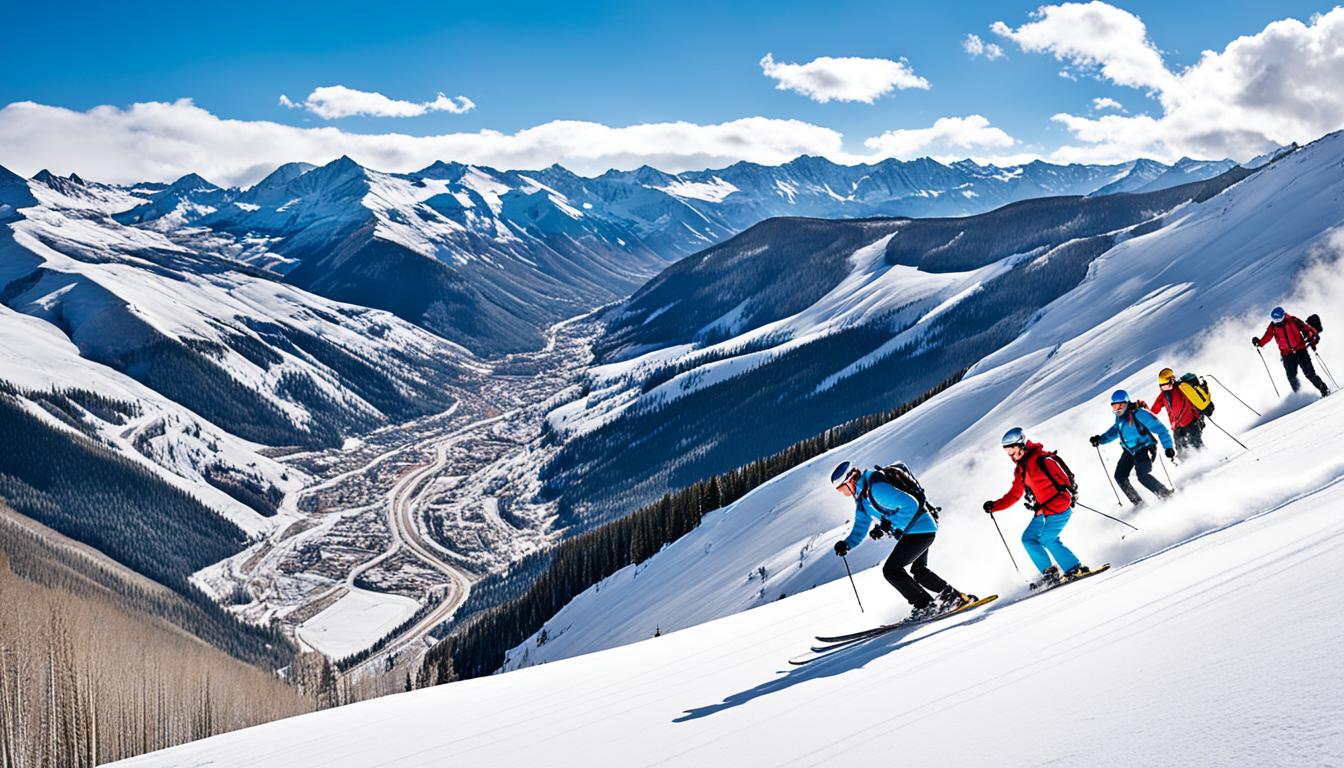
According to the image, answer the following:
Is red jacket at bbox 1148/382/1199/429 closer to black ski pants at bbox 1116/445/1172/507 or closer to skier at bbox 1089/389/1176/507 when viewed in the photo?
skier at bbox 1089/389/1176/507

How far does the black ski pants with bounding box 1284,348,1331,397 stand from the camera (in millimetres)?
21906

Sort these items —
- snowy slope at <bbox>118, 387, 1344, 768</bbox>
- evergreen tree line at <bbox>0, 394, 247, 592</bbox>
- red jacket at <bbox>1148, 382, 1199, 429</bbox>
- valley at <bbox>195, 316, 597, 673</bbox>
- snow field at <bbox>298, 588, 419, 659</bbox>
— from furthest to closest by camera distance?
evergreen tree line at <bbox>0, 394, 247, 592</bbox> → valley at <bbox>195, 316, 597, 673</bbox> → snow field at <bbox>298, 588, 419, 659</bbox> → red jacket at <bbox>1148, 382, 1199, 429</bbox> → snowy slope at <bbox>118, 387, 1344, 768</bbox>

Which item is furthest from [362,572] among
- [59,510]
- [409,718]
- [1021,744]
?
[1021,744]

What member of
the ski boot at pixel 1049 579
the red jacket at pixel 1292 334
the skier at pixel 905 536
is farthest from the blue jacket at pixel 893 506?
the red jacket at pixel 1292 334

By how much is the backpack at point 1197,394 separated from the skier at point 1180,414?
7 cm

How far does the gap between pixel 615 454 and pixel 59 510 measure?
117107 millimetres

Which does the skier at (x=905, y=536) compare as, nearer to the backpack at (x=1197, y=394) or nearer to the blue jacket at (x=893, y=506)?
the blue jacket at (x=893, y=506)

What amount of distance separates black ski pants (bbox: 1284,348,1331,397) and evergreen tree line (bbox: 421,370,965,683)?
56957mm

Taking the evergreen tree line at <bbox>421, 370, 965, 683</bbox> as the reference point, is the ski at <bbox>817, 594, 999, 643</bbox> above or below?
below

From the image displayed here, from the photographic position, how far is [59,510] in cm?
15188

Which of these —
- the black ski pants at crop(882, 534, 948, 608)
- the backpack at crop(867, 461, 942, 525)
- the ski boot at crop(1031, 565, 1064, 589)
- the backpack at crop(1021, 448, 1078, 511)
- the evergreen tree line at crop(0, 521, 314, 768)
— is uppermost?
the evergreen tree line at crop(0, 521, 314, 768)

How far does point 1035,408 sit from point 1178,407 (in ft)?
110

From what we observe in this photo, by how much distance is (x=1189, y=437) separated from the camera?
2081 cm

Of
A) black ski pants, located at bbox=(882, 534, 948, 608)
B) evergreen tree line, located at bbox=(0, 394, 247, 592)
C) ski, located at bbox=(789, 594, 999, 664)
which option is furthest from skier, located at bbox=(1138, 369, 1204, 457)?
evergreen tree line, located at bbox=(0, 394, 247, 592)
